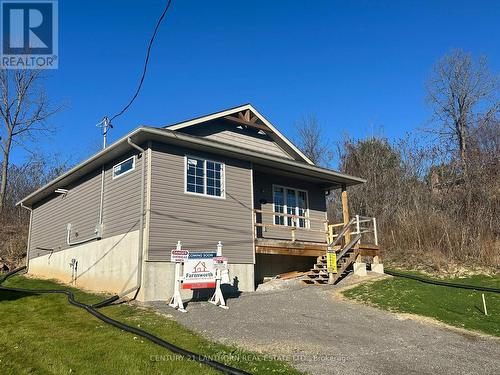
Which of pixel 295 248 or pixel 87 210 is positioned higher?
pixel 87 210

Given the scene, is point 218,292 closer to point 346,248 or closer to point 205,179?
point 205,179

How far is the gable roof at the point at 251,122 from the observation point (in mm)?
15630

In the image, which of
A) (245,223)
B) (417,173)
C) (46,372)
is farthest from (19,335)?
(417,173)

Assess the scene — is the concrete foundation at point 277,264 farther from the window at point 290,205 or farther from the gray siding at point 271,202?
the window at point 290,205

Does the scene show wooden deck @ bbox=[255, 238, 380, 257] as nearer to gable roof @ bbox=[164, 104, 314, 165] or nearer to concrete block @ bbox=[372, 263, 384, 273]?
concrete block @ bbox=[372, 263, 384, 273]

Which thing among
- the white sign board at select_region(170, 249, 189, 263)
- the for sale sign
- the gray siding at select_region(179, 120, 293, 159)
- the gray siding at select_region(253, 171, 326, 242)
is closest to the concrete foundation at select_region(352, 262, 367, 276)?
the gray siding at select_region(253, 171, 326, 242)

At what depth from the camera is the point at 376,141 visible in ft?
108

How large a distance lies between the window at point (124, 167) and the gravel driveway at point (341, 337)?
14.7 feet

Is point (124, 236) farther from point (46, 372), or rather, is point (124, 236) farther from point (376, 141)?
point (376, 141)

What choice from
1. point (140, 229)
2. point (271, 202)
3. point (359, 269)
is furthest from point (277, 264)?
point (140, 229)

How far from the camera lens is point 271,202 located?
1830cm

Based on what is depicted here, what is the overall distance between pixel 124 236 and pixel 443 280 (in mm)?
10605

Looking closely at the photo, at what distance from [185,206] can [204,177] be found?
1.34 metres

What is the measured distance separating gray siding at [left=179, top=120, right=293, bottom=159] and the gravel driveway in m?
6.24
